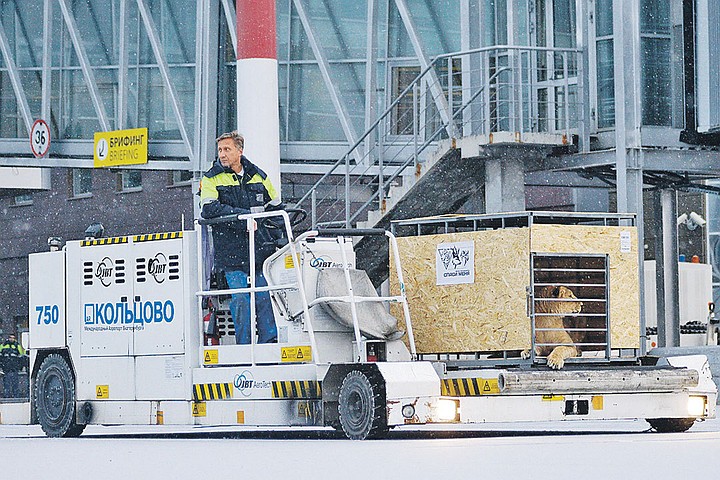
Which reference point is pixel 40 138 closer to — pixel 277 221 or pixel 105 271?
pixel 105 271

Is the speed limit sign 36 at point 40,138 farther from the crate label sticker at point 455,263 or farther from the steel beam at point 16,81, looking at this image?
the crate label sticker at point 455,263

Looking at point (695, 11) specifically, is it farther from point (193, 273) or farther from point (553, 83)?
point (193, 273)

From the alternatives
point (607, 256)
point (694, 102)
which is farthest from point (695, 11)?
point (607, 256)

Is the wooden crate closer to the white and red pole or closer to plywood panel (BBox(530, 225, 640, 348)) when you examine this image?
plywood panel (BBox(530, 225, 640, 348))

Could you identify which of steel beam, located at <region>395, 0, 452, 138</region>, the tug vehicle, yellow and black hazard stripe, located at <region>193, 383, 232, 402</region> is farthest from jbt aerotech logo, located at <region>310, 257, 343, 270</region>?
steel beam, located at <region>395, 0, 452, 138</region>

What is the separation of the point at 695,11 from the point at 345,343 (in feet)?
32.8

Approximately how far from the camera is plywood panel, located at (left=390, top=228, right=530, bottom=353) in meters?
15.5

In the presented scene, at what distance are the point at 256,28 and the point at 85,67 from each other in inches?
421

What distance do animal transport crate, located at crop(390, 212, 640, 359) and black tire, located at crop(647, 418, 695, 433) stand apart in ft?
2.30

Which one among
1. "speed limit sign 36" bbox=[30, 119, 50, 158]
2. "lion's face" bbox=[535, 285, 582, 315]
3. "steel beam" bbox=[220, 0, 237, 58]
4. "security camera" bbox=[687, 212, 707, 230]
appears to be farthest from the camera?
"security camera" bbox=[687, 212, 707, 230]

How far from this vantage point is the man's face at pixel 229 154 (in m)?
16.2

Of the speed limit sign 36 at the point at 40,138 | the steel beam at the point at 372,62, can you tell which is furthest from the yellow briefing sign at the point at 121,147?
the steel beam at the point at 372,62

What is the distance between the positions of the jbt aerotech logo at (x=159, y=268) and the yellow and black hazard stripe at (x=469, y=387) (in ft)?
10.3

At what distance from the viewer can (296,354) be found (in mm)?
15562
